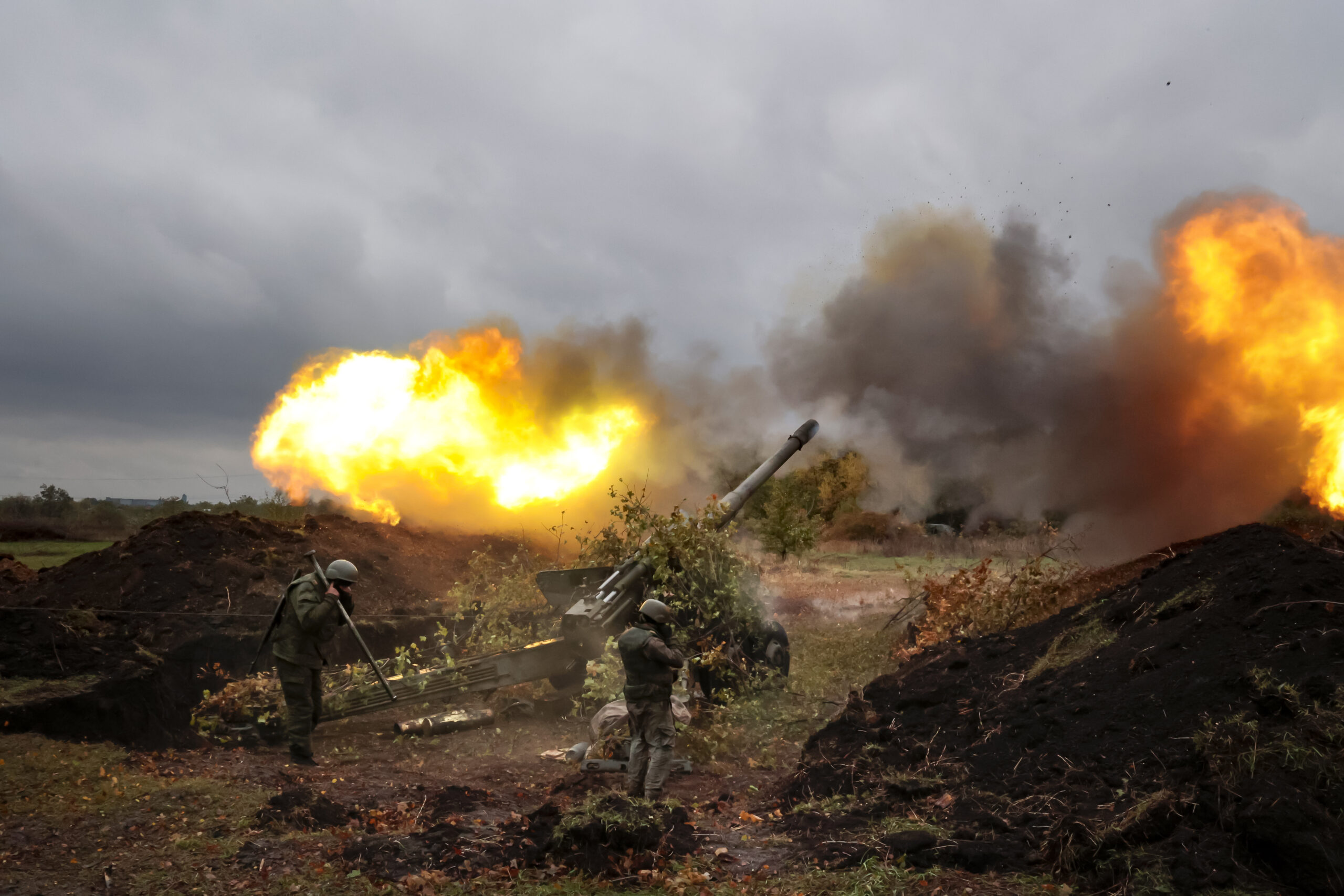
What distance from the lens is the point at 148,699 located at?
10.3 m

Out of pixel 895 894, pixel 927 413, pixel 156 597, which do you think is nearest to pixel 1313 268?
pixel 927 413

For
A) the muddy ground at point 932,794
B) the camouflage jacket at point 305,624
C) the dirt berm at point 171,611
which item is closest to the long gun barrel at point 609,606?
the muddy ground at point 932,794

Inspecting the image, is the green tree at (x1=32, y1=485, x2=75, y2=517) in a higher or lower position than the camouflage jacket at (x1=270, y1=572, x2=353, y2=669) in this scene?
higher

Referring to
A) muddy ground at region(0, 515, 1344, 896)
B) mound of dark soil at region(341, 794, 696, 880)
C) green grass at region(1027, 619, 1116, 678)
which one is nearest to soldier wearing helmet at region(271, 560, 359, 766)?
muddy ground at region(0, 515, 1344, 896)

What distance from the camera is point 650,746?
27.0 feet

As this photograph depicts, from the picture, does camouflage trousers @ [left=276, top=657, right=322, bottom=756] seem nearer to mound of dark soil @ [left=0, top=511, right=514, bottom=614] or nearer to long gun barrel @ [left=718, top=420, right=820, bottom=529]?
mound of dark soil @ [left=0, top=511, right=514, bottom=614]

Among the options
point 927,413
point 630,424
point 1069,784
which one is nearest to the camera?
point 1069,784

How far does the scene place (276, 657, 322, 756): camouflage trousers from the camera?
9.61 meters

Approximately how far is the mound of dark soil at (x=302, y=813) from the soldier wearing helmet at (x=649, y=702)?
2.60 metres

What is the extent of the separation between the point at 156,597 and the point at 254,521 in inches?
148

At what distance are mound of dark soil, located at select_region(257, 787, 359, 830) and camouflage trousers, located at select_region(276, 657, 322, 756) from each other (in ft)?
7.20

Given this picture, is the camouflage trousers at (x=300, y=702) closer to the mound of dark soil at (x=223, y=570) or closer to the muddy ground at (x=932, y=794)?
the muddy ground at (x=932, y=794)

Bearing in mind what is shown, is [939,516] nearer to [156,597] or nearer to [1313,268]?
[1313,268]

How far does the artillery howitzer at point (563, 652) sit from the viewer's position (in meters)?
10.7
